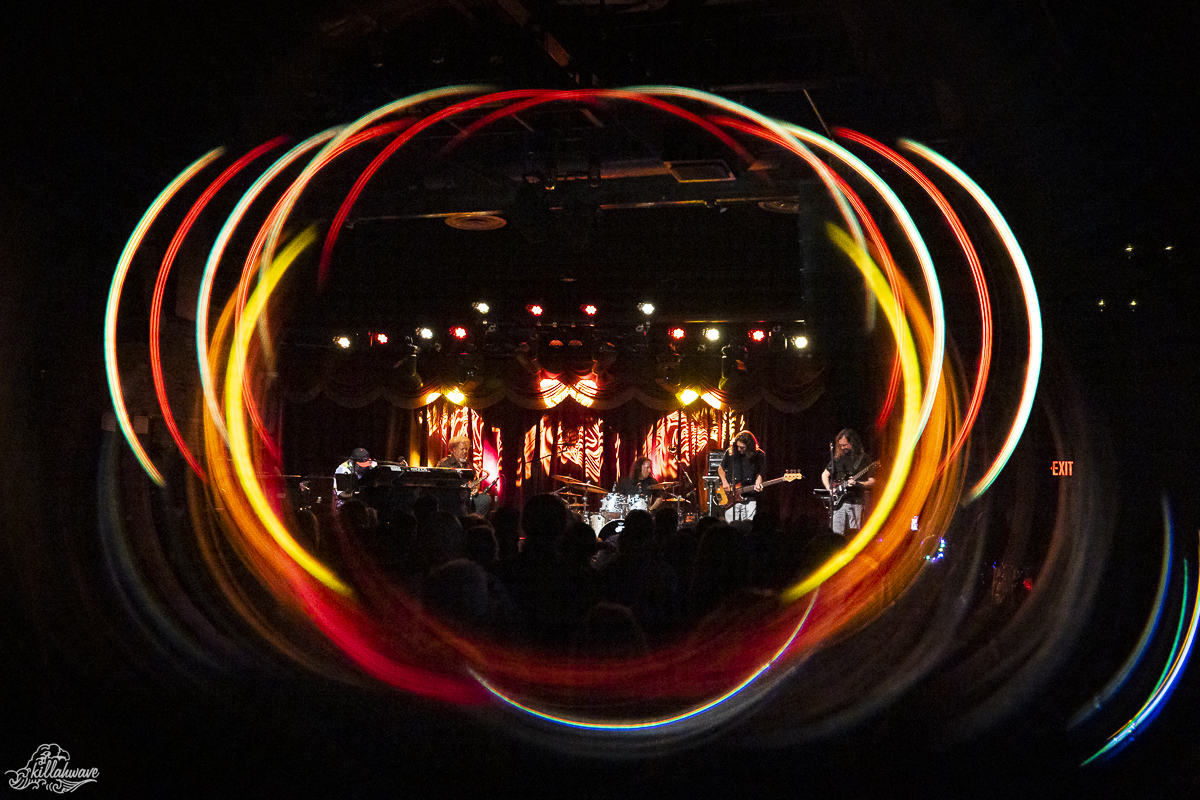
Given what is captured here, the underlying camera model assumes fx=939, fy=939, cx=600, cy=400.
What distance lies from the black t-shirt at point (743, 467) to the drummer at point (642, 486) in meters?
1.21

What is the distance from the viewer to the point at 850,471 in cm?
1093

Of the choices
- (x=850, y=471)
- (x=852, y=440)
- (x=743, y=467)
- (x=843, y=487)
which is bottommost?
(x=843, y=487)

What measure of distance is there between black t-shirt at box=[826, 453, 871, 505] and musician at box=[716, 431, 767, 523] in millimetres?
1986

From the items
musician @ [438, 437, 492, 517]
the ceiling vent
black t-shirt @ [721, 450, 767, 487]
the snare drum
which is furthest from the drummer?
the ceiling vent

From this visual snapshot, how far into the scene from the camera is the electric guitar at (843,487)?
35.3 feet

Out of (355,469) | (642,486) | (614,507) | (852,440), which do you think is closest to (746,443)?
(642,486)

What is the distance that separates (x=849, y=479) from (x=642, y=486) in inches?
170

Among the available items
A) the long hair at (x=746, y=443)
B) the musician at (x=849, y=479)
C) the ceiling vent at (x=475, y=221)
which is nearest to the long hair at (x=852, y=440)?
the musician at (x=849, y=479)

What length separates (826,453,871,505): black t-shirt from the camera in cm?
1073

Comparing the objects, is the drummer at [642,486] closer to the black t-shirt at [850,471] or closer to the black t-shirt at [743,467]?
the black t-shirt at [743,467]

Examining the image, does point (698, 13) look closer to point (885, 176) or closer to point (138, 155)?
point (885, 176)

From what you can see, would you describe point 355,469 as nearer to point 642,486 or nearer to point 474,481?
point 474,481

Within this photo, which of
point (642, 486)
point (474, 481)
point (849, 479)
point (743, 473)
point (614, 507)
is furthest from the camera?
point (474, 481)

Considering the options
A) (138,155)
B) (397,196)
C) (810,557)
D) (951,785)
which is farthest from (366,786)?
(397,196)
